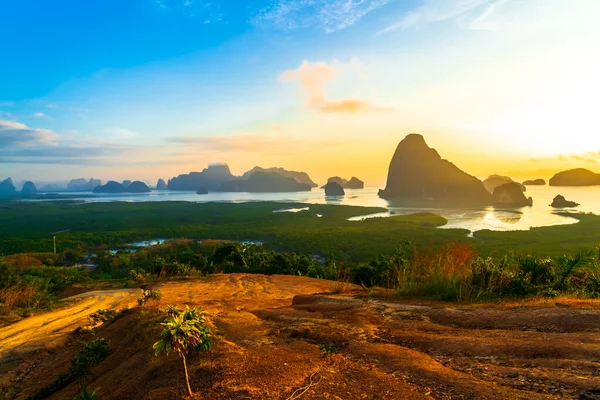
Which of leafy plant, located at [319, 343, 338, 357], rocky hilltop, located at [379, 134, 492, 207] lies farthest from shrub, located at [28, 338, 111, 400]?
rocky hilltop, located at [379, 134, 492, 207]

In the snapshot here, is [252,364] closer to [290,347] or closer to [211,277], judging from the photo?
[290,347]

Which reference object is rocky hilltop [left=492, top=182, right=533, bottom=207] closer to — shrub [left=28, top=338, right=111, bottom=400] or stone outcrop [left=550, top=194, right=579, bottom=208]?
stone outcrop [left=550, top=194, right=579, bottom=208]

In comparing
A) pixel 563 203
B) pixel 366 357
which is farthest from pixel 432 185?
pixel 366 357

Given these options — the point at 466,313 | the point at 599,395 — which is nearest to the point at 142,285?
the point at 466,313

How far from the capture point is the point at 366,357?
155 inches

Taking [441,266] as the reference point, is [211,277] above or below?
below

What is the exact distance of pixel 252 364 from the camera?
146 inches

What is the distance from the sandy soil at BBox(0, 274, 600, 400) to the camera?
10.0 ft

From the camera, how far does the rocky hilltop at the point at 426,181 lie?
4673 inches

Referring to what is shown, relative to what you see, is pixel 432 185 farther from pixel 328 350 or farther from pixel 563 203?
pixel 328 350

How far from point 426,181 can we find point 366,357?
14372cm

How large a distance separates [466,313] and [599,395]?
9.08 ft

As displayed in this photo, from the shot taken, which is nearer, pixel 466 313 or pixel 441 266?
pixel 466 313

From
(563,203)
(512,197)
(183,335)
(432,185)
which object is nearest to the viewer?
(183,335)
